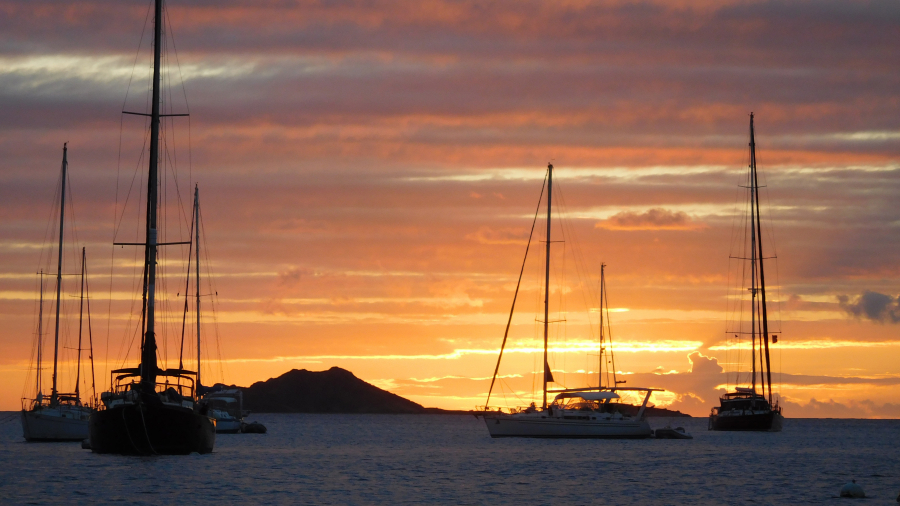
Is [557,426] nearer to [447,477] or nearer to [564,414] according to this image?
[564,414]

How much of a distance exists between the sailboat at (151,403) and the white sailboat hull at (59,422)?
28.1 meters

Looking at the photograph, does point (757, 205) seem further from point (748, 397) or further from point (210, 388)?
point (210, 388)

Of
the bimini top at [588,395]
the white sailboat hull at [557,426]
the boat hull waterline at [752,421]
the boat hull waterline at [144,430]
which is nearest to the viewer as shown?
the boat hull waterline at [144,430]

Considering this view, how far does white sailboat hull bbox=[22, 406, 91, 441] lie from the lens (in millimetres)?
88500

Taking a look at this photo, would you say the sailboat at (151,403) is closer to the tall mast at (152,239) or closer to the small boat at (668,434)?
the tall mast at (152,239)

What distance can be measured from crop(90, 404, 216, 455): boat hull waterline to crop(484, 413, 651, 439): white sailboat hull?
3838 cm

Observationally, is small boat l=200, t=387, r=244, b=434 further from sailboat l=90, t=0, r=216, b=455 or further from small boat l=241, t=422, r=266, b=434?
sailboat l=90, t=0, r=216, b=455

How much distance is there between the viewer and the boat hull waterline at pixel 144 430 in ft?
190

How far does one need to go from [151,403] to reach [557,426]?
43108 mm

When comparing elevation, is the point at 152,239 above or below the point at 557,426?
above

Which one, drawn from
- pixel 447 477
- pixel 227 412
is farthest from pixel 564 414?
pixel 227 412

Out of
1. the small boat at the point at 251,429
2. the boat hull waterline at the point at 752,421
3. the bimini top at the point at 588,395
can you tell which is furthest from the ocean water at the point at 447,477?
the small boat at the point at 251,429

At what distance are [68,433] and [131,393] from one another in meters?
33.6

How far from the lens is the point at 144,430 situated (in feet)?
191
